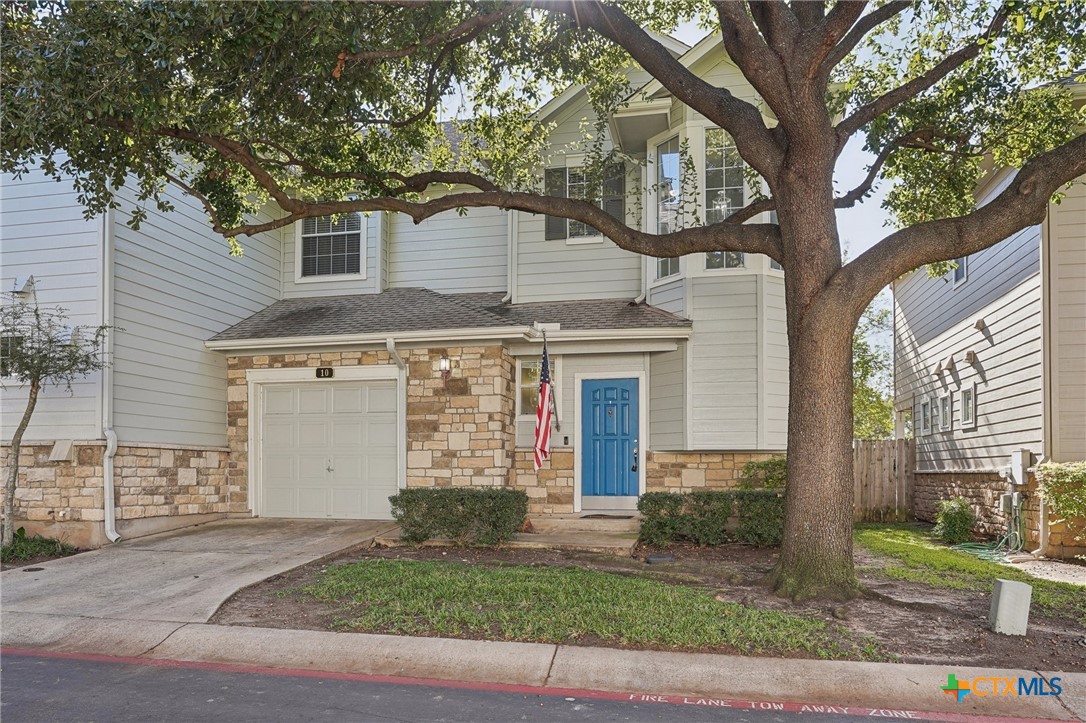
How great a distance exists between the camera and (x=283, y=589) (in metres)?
7.92

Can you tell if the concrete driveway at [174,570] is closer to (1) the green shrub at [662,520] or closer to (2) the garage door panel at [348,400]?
(2) the garage door panel at [348,400]

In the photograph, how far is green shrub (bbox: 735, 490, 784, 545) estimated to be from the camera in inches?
406

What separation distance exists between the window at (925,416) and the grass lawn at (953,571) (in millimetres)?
4162

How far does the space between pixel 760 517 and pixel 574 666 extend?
5293mm

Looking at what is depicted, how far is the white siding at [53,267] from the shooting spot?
426 inches

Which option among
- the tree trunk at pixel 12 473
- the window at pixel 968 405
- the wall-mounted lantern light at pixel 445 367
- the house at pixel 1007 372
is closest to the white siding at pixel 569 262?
the wall-mounted lantern light at pixel 445 367

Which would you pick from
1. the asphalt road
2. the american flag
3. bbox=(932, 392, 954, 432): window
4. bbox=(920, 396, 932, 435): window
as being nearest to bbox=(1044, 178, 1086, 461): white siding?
bbox=(932, 392, 954, 432): window

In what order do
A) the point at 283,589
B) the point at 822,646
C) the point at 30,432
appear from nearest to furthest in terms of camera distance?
1. the point at 822,646
2. the point at 283,589
3. the point at 30,432

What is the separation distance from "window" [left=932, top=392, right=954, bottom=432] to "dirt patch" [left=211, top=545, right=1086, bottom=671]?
585 cm

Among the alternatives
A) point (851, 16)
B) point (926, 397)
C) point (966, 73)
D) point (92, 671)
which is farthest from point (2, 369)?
point (926, 397)

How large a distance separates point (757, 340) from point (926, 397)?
6.55 m

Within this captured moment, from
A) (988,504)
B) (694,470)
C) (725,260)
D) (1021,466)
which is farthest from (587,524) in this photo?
(988,504)

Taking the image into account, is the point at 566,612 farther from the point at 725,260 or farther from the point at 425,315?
the point at 425,315

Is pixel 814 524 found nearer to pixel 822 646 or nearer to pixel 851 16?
pixel 822 646
